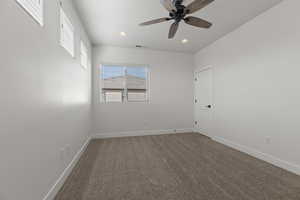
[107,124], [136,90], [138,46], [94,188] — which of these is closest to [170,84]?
[136,90]

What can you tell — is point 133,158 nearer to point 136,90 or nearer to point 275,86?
point 136,90

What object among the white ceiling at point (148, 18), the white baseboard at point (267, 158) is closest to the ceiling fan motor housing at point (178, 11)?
the white ceiling at point (148, 18)

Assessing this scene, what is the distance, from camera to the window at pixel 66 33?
6.34 ft

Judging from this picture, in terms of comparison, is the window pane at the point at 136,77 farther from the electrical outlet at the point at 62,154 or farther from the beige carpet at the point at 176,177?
the electrical outlet at the point at 62,154

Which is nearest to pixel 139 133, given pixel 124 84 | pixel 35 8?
pixel 124 84

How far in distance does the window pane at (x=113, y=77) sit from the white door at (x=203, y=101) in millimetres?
2741

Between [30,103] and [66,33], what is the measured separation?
1489 mm

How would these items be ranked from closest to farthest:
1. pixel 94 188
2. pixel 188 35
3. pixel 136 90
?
pixel 94 188 → pixel 188 35 → pixel 136 90

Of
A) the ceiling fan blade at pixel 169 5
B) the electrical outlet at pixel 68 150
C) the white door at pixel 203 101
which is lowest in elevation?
the electrical outlet at pixel 68 150

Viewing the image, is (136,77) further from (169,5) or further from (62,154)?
(62,154)

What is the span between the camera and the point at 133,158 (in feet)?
8.82

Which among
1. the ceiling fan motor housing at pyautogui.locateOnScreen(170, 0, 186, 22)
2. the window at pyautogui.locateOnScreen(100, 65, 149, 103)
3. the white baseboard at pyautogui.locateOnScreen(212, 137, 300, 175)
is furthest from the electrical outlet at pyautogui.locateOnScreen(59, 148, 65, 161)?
the white baseboard at pyautogui.locateOnScreen(212, 137, 300, 175)

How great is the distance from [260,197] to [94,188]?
2.14 meters

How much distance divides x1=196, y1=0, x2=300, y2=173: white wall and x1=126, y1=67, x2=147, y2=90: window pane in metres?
2.45
